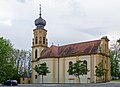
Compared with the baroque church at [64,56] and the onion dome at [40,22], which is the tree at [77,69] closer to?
the baroque church at [64,56]

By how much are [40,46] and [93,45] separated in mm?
17730

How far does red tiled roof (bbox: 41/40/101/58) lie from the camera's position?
245 feet

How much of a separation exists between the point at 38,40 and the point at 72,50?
12206 mm

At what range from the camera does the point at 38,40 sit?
8706cm

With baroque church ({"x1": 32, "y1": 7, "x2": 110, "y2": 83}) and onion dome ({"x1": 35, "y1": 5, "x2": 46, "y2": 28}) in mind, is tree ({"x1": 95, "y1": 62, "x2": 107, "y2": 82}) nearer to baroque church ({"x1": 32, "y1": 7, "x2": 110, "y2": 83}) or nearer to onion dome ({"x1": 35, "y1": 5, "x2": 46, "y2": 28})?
baroque church ({"x1": 32, "y1": 7, "x2": 110, "y2": 83})

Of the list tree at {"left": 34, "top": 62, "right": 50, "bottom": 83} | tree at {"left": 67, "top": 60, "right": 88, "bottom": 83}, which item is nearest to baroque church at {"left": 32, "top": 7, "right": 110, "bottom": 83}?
tree at {"left": 34, "top": 62, "right": 50, "bottom": 83}

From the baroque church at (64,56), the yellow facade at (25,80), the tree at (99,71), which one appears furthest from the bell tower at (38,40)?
the tree at (99,71)

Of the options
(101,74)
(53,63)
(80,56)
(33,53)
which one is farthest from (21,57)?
(101,74)

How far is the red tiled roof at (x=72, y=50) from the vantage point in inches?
2943

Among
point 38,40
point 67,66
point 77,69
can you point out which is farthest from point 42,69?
point 77,69

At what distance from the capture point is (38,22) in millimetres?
87938

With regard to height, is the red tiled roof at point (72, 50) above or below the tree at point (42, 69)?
above

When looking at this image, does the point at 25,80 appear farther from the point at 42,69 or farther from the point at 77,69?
the point at 77,69

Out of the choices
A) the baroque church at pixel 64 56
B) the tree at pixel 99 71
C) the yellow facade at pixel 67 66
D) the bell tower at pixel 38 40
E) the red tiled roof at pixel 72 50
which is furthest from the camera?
the bell tower at pixel 38 40
